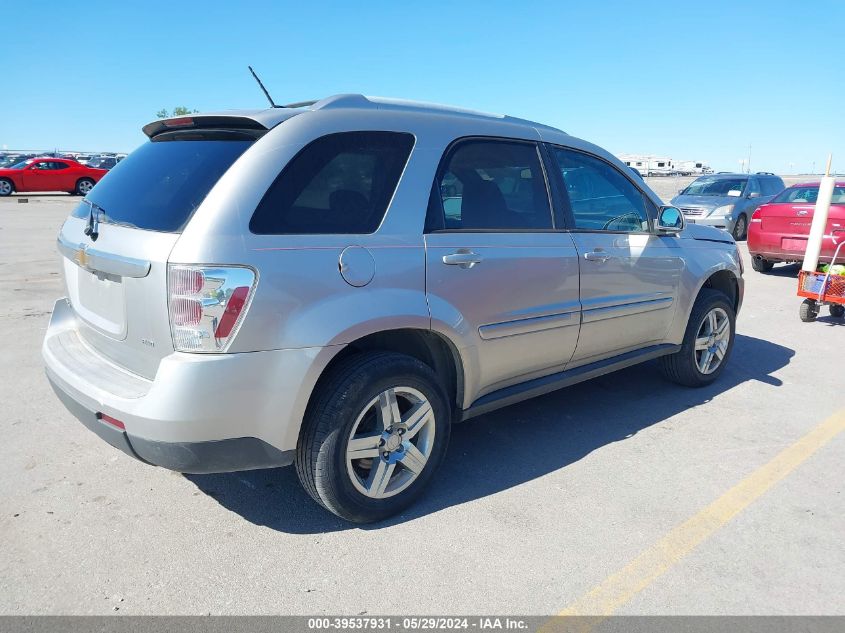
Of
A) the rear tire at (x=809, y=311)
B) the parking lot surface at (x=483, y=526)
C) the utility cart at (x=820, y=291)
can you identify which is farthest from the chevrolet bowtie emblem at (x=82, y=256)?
the rear tire at (x=809, y=311)

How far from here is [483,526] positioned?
3.01m

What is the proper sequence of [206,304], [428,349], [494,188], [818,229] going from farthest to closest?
[818,229] → [494,188] → [428,349] → [206,304]

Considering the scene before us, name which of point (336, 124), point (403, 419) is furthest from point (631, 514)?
point (336, 124)

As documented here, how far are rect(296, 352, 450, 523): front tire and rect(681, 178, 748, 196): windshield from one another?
48.0ft

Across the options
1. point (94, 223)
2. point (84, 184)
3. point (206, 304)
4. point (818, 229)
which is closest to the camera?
point (206, 304)

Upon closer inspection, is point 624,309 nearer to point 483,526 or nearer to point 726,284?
point 726,284

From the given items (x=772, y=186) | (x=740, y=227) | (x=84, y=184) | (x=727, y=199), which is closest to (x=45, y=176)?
(x=84, y=184)

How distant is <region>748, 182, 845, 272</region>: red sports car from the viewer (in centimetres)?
916

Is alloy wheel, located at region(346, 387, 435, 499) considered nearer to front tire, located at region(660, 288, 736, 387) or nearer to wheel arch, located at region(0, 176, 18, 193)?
→ front tire, located at region(660, 288, 736, 387)

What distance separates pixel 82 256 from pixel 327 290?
1.22 m

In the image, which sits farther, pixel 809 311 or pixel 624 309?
pixel 809 311

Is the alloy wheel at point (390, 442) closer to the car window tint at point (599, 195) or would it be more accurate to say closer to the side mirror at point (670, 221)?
the car window tint at point (599, 195)

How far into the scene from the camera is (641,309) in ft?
13.9

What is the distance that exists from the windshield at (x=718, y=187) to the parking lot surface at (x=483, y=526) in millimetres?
12371
